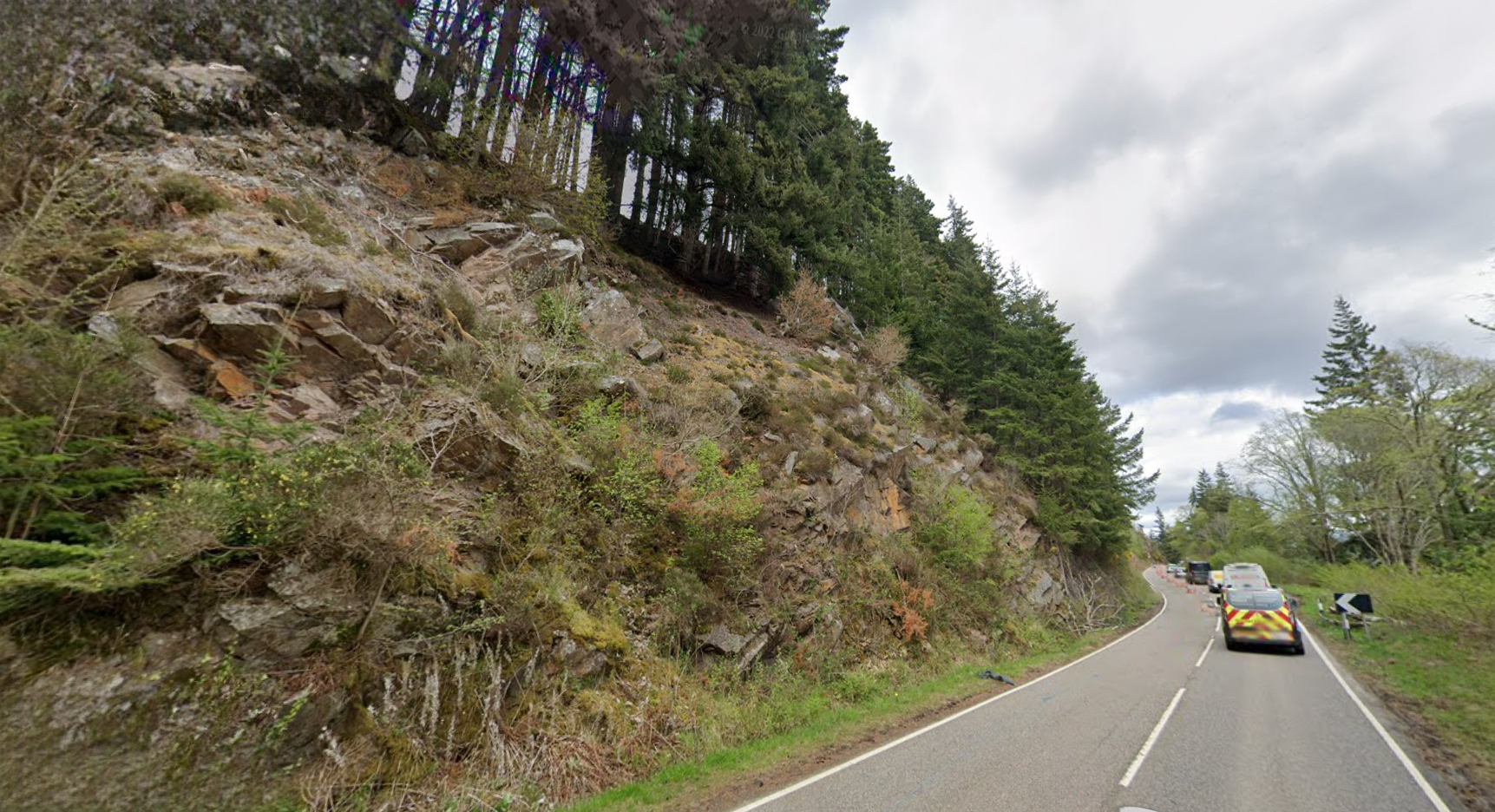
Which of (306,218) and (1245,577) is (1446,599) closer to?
(1245,577)

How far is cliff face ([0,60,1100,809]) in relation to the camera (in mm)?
3877

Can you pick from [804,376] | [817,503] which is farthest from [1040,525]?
[817,503]

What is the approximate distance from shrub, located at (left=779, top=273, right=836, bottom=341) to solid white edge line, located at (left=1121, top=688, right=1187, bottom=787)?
16.4 m

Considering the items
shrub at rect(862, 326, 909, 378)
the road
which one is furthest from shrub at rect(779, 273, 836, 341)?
the road

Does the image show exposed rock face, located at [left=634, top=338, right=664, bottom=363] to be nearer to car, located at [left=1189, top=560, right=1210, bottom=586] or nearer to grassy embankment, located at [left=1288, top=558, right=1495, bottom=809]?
grassy embankment, located at [left=1288, top=558, right=1495, bottom=809]

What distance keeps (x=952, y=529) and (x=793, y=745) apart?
391 inches

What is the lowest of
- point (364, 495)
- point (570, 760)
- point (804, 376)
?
point (570, 760)

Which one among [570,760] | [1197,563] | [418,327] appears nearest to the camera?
[570,760]

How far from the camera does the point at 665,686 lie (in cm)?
680

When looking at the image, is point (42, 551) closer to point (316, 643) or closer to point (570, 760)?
point (316, 643)

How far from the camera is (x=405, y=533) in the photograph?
5.11 meters

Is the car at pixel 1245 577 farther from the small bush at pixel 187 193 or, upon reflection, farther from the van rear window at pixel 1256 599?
the small bush at pixel 187 193

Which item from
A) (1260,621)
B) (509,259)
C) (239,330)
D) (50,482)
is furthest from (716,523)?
(1260,621)

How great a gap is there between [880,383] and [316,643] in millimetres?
20582
